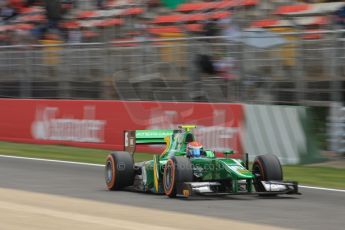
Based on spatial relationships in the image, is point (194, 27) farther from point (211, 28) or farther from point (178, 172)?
point (178, 172)

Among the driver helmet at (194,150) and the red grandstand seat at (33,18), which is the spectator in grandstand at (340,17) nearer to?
the driver helmet at (194,150)

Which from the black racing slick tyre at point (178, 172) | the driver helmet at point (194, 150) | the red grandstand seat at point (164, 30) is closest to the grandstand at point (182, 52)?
the red grandstand seat at point (164, 30)

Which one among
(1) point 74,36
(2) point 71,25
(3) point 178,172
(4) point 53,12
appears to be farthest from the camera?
(4) point 53,12

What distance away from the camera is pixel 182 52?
59.9 feet

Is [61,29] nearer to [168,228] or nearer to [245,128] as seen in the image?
[245,128]

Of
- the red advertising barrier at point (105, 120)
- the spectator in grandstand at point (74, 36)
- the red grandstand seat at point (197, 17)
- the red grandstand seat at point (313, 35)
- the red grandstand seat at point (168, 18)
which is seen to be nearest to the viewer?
the red grandstand seat at point (313, 35)

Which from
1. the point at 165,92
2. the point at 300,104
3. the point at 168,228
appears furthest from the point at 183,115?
the point at 168,228

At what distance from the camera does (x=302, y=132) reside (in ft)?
51.6

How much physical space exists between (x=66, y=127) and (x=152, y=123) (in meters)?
A: 2.90

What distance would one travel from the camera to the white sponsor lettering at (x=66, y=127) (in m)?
19.2

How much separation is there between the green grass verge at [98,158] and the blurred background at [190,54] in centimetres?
158

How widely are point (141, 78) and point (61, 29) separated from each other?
645 cm

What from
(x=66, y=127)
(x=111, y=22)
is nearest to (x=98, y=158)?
(x=66, y=127)

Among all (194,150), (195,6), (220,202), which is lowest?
(220,202)
